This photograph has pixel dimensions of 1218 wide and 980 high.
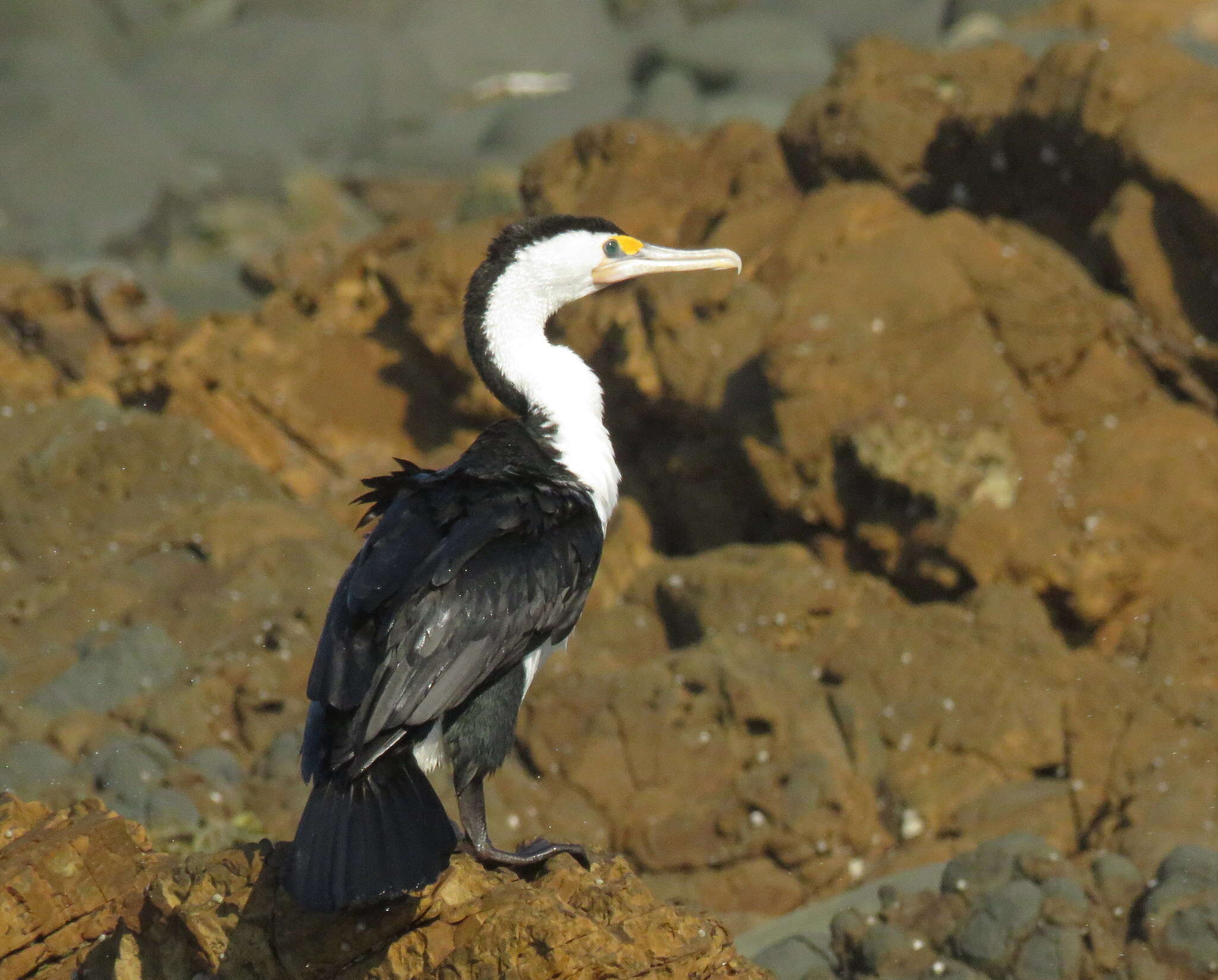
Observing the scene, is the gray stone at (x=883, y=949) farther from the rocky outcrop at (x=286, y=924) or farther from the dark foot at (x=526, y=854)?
the dark foot at (x=526, y=854)

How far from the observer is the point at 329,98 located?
24000 mm

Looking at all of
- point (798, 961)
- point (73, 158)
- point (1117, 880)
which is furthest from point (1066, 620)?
point (73, 158)

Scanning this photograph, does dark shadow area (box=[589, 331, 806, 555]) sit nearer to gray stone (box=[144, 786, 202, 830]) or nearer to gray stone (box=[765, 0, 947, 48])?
gray stone (box=[144, 786, 202, 830])

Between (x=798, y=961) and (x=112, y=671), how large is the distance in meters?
3.85

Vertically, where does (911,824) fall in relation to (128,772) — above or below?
below

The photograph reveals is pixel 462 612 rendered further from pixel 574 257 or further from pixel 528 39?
pixel 528 39

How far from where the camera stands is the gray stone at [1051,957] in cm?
568

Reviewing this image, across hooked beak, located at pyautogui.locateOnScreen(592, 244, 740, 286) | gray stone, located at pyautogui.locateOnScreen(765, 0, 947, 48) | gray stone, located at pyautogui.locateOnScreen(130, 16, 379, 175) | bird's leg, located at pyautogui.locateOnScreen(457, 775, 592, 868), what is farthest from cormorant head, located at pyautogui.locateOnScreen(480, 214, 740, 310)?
gray stone, located at pyautogui.locateOnScreen(130, 16, 379, 175)

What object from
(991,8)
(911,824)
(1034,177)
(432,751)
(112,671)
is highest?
(432,751)

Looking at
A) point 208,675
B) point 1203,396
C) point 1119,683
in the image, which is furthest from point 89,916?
point 1203,396

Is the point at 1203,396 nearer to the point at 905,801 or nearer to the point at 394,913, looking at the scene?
the point at 905,801

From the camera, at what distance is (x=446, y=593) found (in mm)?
4699

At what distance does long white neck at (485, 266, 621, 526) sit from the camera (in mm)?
5402

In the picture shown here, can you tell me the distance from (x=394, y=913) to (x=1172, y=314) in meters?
6.98
